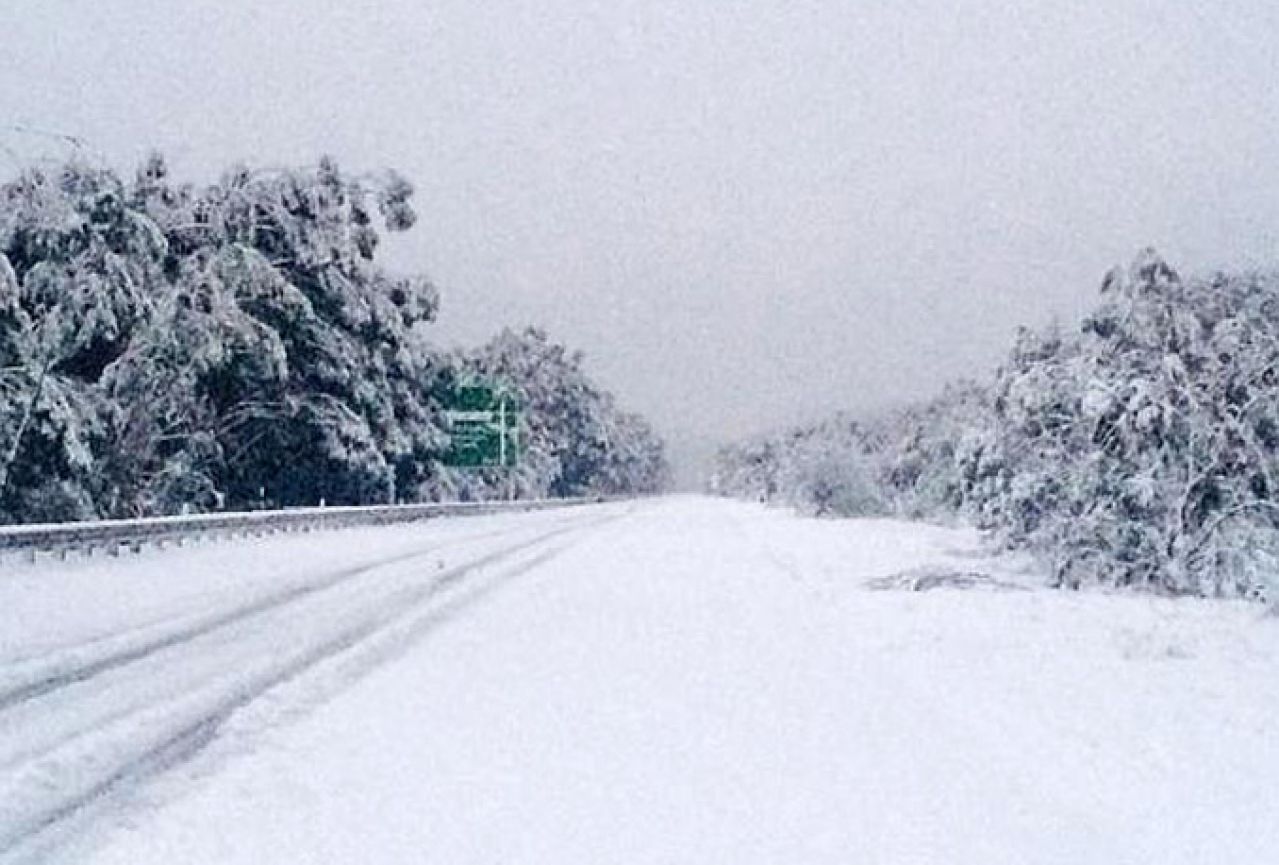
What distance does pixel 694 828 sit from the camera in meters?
6.05

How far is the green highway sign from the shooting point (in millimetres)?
69562

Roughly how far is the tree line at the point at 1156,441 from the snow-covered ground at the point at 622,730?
5395 mm

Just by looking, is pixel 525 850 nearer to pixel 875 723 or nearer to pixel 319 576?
pixel 875 723

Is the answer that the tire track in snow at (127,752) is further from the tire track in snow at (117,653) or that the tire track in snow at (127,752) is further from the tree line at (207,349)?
the tree line at (207,349)

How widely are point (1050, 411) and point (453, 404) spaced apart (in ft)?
153

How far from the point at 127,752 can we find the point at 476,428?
210 ft

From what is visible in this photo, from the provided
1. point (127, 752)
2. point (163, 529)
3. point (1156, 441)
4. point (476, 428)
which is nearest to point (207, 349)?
point (163, 529)

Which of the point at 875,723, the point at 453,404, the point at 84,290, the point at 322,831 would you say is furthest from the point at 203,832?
the point at 453,404

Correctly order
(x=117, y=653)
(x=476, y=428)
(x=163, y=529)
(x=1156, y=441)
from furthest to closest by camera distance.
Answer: (x=476, y=428) < (x=163, y=529) < (x=1156, y=441) < (x=117, y=653)

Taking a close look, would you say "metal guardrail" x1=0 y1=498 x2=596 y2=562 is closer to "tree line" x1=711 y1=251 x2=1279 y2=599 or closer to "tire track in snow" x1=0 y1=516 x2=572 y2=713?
"tire track in snow" x1=0 y1=516 x2=572 y2=713

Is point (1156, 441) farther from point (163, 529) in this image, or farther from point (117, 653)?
point (163, 529)

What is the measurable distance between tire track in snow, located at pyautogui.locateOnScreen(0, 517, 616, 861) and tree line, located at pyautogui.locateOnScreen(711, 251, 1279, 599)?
14.7 m

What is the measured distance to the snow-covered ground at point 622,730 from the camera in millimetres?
Answer: 5879

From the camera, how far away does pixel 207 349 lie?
119 ft
